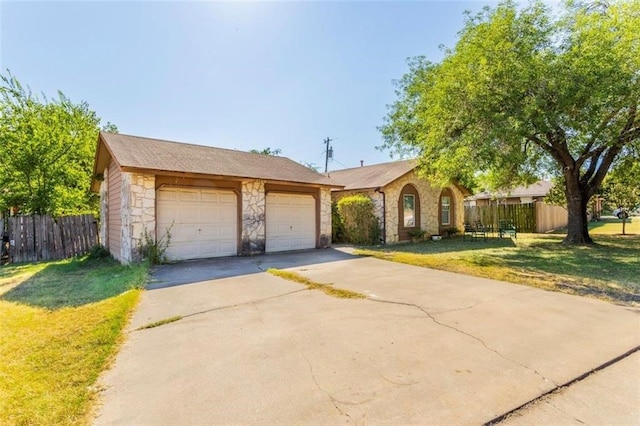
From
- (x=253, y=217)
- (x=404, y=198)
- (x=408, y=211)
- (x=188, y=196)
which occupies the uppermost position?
(x=404, y=198)

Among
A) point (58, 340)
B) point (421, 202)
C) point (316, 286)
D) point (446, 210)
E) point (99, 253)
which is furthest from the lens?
point (446, 210)

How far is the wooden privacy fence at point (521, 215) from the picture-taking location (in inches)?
788

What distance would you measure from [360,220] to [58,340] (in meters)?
12.0

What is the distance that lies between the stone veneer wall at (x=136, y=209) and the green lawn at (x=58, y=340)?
4.05ft

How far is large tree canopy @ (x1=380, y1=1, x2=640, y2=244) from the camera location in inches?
340

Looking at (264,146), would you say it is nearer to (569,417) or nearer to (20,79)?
(20,79)

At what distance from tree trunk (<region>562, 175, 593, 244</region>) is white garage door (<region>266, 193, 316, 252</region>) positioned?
11.2 m

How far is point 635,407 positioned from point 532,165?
1516 cm

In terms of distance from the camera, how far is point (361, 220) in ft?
48.4

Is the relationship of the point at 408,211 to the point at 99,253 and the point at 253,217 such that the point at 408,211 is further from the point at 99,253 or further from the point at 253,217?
the point at 99,253

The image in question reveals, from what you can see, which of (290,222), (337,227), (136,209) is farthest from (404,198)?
(136,209)

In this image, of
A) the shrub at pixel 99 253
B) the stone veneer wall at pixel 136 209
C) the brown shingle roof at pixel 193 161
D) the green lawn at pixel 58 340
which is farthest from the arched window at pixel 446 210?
the shrub at pixel 99 253

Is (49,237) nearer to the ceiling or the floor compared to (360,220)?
nearer to the floor

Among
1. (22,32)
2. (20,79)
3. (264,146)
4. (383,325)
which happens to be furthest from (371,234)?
(264,146)
